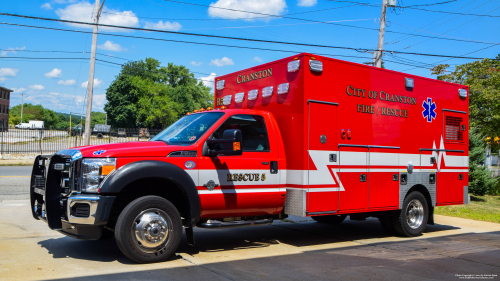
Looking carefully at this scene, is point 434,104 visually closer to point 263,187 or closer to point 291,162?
point 291,162

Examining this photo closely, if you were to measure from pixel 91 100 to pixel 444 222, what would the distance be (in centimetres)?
1570

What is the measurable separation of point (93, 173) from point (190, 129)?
5.36 feet

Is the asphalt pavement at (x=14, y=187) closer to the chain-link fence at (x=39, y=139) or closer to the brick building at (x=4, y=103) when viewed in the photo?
the chain-link fence at (x=39, y=139)

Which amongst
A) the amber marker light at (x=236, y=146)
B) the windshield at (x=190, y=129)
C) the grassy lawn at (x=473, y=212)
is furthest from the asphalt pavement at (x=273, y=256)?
the grassy lawn at (x=473, y=212)

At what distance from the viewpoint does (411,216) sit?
820 cm

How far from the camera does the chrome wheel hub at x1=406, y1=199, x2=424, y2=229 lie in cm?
816

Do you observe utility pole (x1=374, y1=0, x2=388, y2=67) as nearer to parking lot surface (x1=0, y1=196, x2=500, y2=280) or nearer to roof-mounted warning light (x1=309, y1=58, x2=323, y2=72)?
parking lot surface (x1=0, y1=196, x2=500, y2=280)

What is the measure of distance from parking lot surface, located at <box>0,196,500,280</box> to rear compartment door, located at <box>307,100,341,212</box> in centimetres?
79

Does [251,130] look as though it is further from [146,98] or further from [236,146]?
[146,98]

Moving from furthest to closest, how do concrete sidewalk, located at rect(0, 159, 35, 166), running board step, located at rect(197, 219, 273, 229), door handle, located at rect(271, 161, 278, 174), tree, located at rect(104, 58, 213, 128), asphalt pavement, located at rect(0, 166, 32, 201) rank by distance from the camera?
1. tree, located at rect(104, 58, 213, 128)
2. concrete sidewalk, located at rect(0, 159, 35, 166)
3. asphalt pavement, located at rect(0, 166, 32, 201)
4. door handle, located at rect(271, 161, 278, 174)
5. running board step, located at rect(197, 219, 273, 229)

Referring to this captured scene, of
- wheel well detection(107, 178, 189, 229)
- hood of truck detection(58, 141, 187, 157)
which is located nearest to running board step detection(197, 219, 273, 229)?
wheel well detection(107, 178, 189, 229)

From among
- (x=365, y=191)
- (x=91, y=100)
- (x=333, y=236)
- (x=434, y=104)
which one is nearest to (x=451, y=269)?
(x=365, y=191)

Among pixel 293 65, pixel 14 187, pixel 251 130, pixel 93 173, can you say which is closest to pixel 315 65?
pixel 293 65

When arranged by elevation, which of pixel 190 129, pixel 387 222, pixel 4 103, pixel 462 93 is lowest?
pixel 387 222
